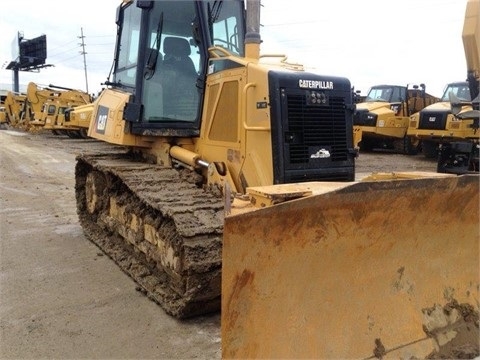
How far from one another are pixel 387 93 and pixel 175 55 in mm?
15558

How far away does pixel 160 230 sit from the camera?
4.07 m

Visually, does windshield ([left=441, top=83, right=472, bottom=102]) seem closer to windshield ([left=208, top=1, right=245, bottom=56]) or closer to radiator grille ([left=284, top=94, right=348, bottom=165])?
windshield ([left=208, top=1, right=245, bottom=56])

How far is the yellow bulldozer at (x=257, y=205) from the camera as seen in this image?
2.80 meters

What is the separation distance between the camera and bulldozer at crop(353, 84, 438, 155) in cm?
1744

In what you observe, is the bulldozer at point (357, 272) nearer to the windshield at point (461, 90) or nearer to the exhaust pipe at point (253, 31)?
the exhaust pipe at point (253, 31)

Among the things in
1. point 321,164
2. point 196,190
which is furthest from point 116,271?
point 321,164

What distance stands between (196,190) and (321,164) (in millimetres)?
1111

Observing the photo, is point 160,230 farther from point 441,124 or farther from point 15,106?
point 15,106

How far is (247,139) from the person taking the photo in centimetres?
418

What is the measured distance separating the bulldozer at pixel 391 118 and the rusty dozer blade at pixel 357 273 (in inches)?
543

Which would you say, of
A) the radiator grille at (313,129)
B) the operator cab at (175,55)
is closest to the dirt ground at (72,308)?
the radiator grille at (313,129)

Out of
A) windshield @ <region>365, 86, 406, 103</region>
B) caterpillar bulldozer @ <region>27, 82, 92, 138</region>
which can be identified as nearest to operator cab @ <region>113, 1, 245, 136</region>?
windshield @ <region>365, 86, 406, 103</region>

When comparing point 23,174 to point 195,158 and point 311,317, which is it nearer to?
point 195,158

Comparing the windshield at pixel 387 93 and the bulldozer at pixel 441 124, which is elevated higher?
the windshield at pixel 387 93
